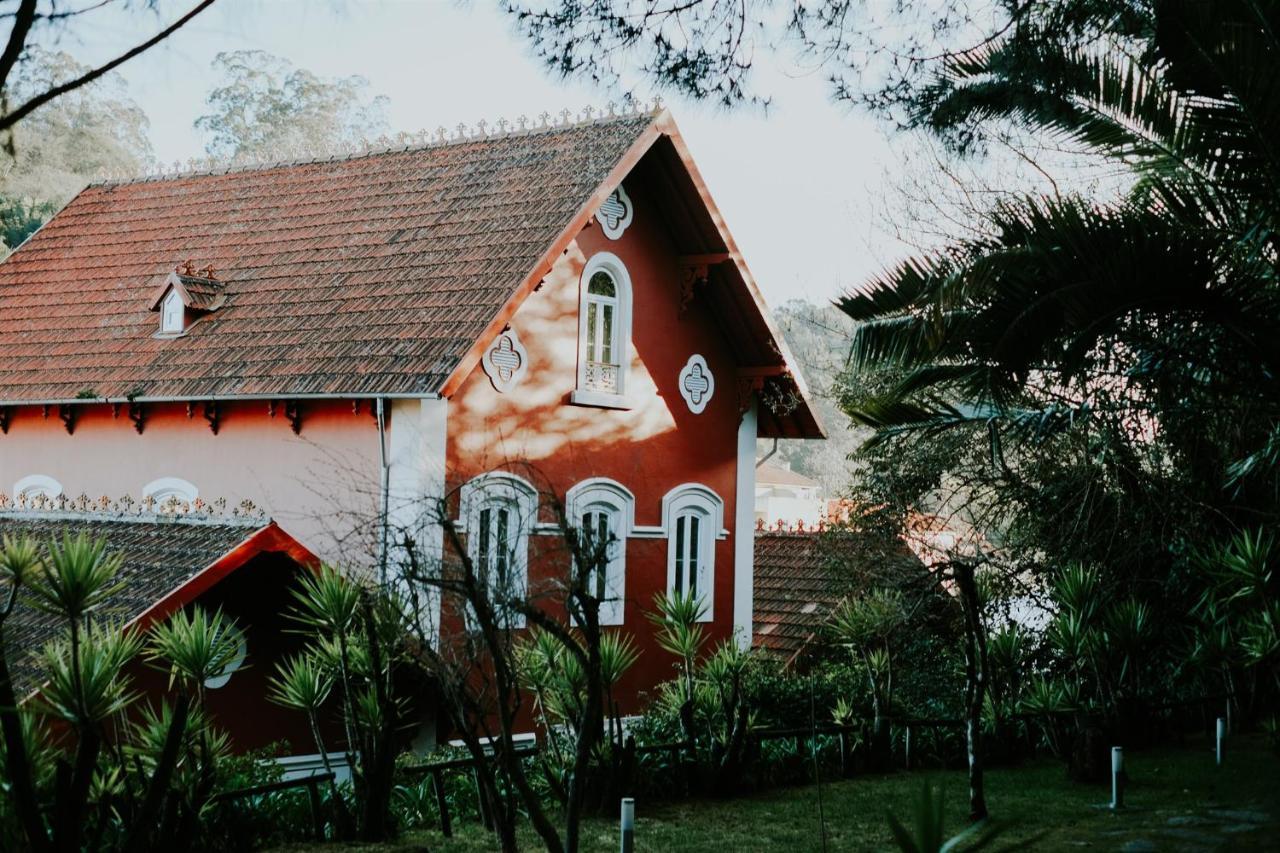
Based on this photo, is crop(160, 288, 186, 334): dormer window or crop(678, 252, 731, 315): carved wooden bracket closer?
crop(160, 288, 186, 334): dormer window

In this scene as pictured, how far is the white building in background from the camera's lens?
51.9 metres

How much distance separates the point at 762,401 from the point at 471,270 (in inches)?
209

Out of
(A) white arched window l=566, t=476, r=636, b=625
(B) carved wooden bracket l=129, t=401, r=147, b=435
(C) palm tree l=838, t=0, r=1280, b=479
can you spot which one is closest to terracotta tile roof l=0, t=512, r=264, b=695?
(B) carved wooden bracket l=129, t=401, r=147, b=435

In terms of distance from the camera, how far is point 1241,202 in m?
9.94

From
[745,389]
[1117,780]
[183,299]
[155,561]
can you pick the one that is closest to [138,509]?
[183,299]

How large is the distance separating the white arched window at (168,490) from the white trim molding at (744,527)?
706 cm

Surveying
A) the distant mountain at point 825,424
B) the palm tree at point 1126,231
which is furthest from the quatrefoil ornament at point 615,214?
the distant mountain at point 825,424

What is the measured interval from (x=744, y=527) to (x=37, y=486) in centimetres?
922

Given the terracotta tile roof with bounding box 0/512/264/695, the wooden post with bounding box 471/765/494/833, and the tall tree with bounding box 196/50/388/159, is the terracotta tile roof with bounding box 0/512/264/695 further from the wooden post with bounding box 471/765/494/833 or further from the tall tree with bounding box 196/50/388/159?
the tall tree with bounding box 196/50/388/159

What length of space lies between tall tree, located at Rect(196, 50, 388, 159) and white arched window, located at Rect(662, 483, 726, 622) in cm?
2768

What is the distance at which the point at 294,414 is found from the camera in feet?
50.0

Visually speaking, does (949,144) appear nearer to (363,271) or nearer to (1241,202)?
(1241,202)

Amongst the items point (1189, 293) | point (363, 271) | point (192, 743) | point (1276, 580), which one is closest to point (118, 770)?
point (192, 743)

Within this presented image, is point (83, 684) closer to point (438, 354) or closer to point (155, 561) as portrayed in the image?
point (155, 561)
